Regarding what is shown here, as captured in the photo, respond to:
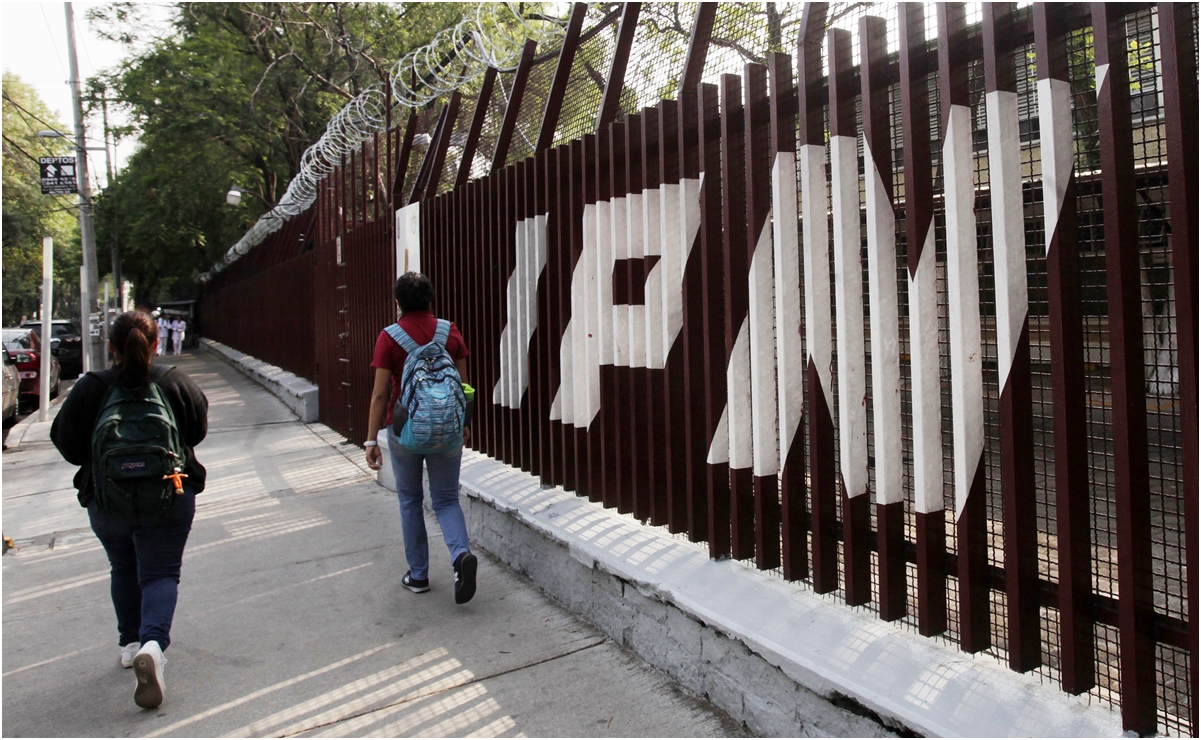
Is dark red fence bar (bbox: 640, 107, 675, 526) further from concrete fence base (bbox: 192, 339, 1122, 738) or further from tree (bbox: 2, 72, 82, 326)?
tree (bbox: 2, 72, 82, 326)

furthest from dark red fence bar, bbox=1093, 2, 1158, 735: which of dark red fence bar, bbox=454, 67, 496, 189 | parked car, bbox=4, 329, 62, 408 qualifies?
parked car, bbox=4, 329, 62, 408

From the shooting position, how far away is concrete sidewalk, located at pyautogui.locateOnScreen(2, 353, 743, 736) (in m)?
3.17

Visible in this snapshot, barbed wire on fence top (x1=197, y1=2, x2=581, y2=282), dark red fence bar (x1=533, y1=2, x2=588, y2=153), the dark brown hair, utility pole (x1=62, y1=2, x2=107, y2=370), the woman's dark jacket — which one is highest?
utility pole (x1=62, y1=2, x2=107, y2=370)

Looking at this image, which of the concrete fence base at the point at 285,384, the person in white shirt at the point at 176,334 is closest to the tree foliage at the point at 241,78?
the concrete fence base at the point at 285,384

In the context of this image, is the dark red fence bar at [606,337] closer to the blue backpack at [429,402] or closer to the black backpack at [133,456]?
the blue backpack at [429,402]

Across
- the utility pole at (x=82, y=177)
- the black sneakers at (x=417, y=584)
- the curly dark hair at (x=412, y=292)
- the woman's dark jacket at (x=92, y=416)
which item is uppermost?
the utility pole at (x=82, y=177)

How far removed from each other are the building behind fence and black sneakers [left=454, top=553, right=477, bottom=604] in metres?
0.71

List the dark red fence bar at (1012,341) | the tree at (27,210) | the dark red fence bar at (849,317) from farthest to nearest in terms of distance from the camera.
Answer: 1. the tree at (27,210)
2. the dark red fence bar at (849,317)
3. the dark red fence bar at (1012,341)

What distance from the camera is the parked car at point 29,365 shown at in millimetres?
16062

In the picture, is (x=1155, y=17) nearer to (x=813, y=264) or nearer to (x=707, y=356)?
(x=813, y=264)

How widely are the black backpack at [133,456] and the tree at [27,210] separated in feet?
82.9

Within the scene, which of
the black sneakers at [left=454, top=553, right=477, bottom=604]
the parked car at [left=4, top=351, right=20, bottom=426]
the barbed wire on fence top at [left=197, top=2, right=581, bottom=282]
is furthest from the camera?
the parked car at [left=4, top=351, right=20, bottom=426]

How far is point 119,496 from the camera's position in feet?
11.2

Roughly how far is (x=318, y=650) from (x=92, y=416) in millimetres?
1373
